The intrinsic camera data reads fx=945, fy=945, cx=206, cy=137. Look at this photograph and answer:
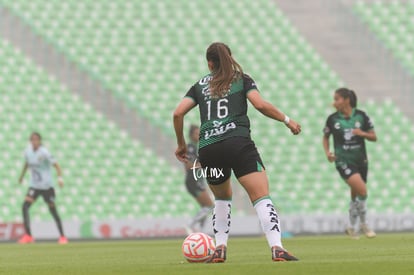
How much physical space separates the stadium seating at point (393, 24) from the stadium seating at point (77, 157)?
6.83 metres

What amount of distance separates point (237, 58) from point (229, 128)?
15.9 metres

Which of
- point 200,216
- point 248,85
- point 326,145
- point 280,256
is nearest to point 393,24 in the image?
point 200,216

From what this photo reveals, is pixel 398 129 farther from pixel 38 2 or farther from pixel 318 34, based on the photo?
pixel 38 2

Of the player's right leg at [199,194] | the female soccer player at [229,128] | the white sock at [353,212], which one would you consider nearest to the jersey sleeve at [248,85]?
the female soccer player at [229,128]

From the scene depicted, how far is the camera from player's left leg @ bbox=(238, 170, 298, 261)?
861cm

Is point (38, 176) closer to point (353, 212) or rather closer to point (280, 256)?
point (353, 212)

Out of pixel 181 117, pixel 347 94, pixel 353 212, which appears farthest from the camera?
pixel 353 212

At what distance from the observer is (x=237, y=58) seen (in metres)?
24.6

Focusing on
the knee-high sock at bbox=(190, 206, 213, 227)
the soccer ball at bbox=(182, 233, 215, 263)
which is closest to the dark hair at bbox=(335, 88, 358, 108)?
the knee-high sock at bbox=(190, 206, 213, 227)

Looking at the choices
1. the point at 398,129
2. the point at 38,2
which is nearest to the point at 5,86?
the point at 38,2

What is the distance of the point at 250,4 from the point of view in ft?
83.3

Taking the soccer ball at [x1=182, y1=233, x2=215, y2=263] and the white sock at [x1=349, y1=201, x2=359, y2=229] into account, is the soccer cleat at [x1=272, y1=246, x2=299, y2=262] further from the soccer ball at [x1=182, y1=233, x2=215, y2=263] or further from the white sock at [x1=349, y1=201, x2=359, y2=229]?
the white sock at [x1=349, y1=201, x2=359, y2=229]

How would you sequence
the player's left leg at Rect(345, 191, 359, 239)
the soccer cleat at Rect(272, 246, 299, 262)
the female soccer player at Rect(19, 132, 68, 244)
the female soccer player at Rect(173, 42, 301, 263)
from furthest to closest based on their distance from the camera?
1. the female soccer player at Rect(19, 132, 68, 244)
2. the player's left leg at Rect(345, 191, 359, 239)
3. the female soccer player at Rect(173, 42, 301, 263)
4. the soccer cleat at Rect(272, 246, 299, 262)

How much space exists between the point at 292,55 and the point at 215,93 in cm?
1636
